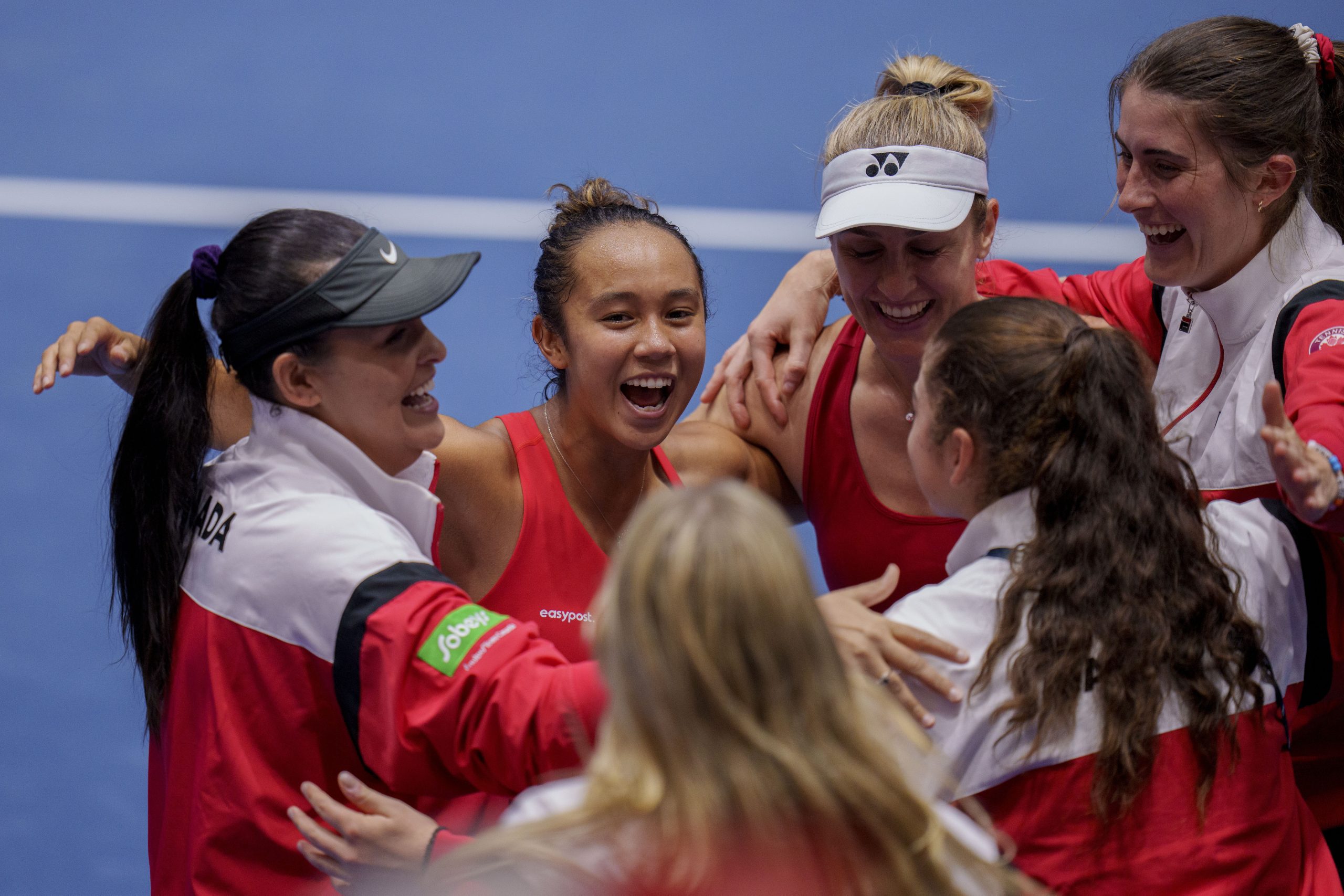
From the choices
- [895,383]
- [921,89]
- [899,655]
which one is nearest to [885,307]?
[895,383]

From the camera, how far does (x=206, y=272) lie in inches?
97.6

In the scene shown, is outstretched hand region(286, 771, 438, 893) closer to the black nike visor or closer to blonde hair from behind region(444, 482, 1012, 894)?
blonde hair from behind region(444, 482, 1012, 894)

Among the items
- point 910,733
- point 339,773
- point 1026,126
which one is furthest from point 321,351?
point 1026,126

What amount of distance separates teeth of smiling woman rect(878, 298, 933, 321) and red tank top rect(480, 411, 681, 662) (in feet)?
3.06

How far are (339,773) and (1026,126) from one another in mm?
5753

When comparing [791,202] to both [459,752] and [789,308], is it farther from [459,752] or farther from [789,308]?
[459,752]

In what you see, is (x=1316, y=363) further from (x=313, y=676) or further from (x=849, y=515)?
(x=313, y=676)

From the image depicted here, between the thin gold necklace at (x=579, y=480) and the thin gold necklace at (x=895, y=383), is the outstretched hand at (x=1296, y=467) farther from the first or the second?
the thin gold necklace at (x=579, y=480)

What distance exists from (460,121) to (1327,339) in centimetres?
505

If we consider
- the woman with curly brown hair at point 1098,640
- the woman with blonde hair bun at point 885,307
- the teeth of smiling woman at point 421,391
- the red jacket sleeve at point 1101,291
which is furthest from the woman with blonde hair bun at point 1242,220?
the teeth of smiling woman at point 421,391

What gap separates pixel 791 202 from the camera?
6.61 m

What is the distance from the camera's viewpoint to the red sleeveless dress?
3.18 metres

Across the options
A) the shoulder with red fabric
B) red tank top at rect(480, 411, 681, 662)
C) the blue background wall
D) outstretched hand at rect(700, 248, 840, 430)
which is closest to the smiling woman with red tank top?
red tank top at rect(480, 411, 681, 662)

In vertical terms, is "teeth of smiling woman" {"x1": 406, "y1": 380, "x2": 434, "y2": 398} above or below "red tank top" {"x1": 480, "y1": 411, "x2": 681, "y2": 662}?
above
